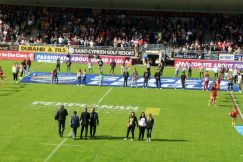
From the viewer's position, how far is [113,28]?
77.2 metres

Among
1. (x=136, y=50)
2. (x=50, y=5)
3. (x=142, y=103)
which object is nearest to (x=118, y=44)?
(x=136, y=50)

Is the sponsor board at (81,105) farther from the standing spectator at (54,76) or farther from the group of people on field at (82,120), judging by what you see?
the group of people on field at (82,120)

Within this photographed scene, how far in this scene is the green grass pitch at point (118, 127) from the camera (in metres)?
26.3

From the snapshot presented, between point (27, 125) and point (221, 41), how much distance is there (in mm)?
44036

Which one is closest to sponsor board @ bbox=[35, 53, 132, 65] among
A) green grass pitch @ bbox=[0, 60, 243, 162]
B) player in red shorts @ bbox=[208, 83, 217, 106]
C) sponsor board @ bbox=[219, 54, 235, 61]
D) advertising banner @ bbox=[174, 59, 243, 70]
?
advertising banner @ bbox=[174, 59, 243, 70]

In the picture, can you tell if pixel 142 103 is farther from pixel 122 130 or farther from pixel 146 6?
pixel 146 6

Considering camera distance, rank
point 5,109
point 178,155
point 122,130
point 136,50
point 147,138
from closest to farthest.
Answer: point 178,155
point 147,138
point 122,130
point 5,109
point 136,50

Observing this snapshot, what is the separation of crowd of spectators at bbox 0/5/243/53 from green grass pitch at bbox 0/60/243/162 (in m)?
24.2

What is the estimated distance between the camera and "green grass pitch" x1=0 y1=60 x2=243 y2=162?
2631 centimetres

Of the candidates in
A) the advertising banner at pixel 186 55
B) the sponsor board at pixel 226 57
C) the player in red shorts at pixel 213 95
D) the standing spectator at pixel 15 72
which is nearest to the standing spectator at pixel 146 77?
the player in red shorts at pixel 213 95

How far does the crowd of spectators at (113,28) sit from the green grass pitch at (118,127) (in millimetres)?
24203

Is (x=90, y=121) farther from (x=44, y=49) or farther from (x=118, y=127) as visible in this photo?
(x=44, y=49)

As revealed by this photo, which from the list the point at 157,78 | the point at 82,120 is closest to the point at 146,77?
the point at 157,78

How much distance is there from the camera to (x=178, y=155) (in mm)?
26609
